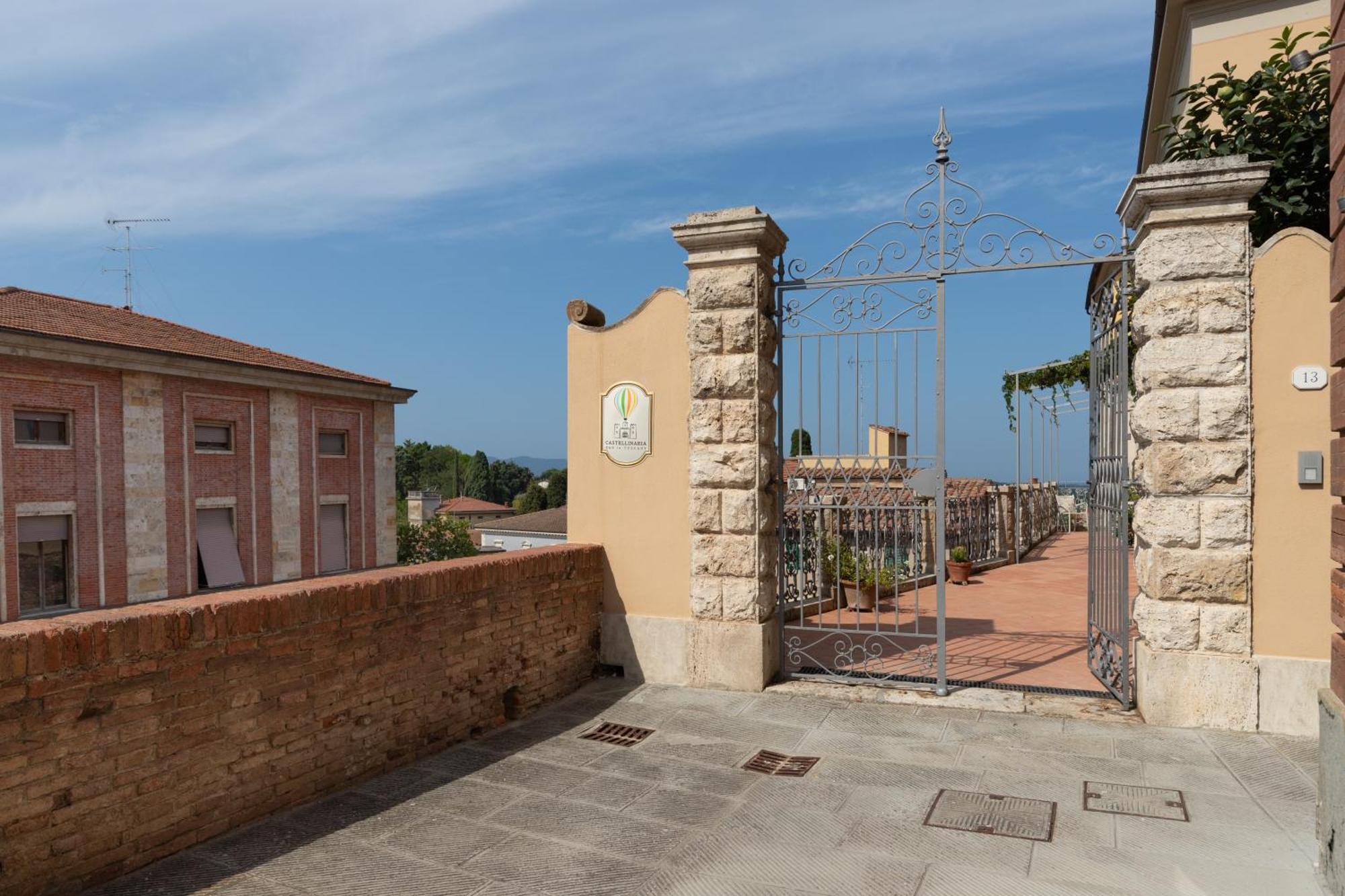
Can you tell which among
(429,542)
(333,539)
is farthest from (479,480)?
(333,539)

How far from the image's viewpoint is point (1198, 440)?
5.26m

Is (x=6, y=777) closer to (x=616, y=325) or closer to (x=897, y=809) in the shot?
(x=897, y=809)

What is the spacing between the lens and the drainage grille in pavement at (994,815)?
3920 mm

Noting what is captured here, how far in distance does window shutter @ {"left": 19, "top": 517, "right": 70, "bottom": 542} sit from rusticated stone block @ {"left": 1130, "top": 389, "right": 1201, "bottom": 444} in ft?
73.8

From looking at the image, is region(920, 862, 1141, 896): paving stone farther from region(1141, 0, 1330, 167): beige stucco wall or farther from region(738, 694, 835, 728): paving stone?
region(1141, 0, 1330, 167): beige stucco wall

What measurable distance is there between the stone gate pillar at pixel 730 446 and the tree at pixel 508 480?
92934 millimetres

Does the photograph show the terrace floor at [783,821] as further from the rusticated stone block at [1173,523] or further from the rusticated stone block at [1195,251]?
the rusticated stone block at [1195,251]

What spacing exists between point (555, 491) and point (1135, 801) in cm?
9295

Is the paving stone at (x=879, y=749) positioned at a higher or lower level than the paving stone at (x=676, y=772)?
lower

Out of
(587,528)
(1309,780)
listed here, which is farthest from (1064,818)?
(587,528)

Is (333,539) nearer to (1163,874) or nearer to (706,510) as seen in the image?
(706,510)

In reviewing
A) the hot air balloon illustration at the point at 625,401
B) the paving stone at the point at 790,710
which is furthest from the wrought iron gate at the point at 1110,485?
the hot air balloon illustration at the point at 625,401

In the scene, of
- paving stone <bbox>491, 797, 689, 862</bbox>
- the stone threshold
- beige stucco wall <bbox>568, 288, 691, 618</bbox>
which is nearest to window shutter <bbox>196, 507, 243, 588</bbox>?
beige stucco wall <bbox>568, 288, 691, 618</bbox>

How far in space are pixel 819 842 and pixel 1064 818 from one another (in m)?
1.27
